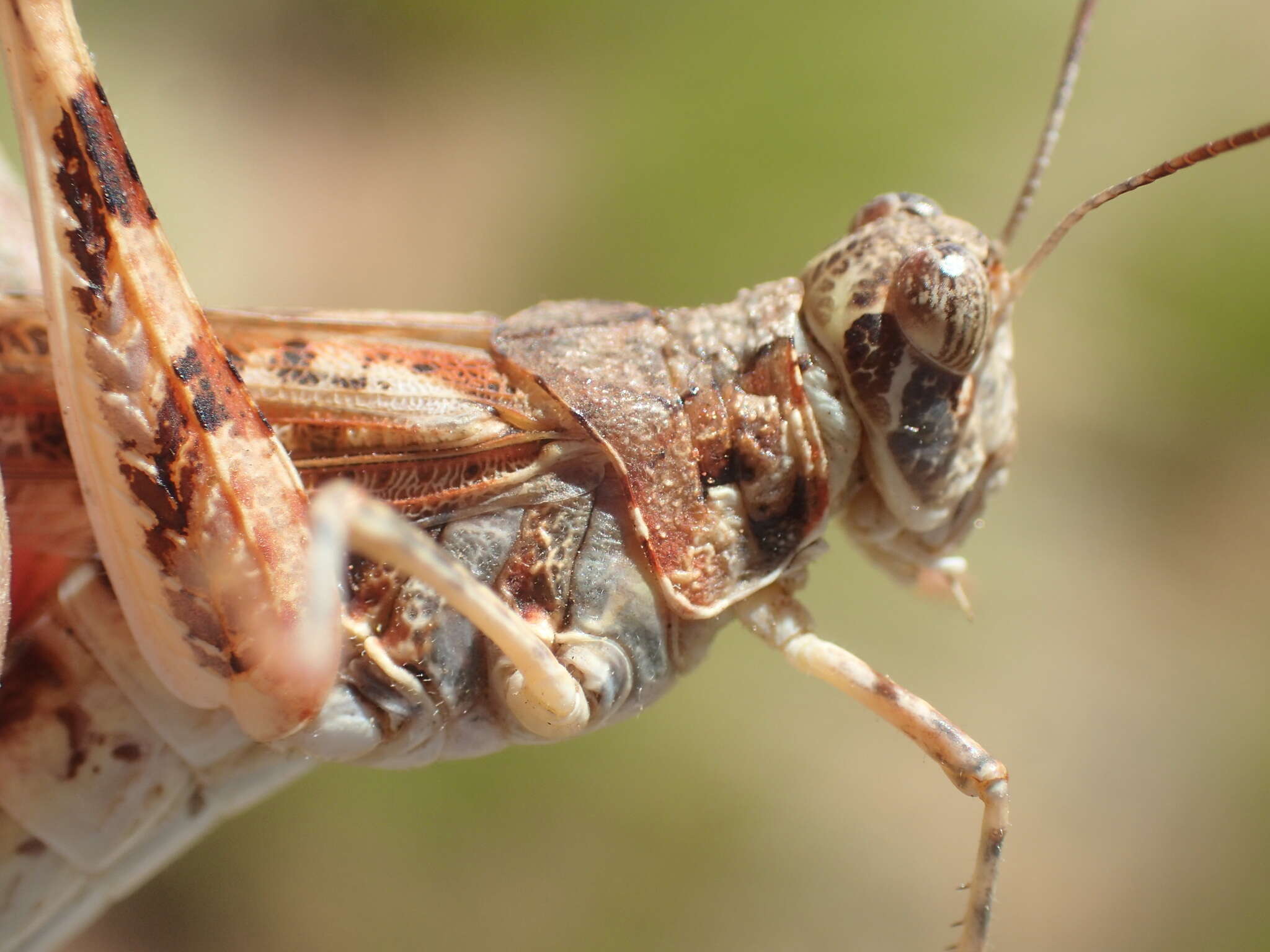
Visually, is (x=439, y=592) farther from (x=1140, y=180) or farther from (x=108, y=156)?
(x=1140, y=180)

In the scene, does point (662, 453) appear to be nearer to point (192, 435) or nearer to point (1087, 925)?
point (192, 435)

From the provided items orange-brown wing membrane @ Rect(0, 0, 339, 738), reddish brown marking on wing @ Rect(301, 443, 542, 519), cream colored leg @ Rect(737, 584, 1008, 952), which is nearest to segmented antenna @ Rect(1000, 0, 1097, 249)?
cream colored leg @ Rect(737, 584, 1008, 952)

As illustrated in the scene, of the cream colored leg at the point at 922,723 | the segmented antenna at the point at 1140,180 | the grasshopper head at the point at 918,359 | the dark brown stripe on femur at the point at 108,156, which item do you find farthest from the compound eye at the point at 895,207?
the dark brown stripe on femur at the point at 108,156

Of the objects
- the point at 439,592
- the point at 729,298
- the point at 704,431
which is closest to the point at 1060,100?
the point at 704,431

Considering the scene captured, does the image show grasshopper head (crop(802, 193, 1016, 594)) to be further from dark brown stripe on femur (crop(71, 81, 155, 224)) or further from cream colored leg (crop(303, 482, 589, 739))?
dark brown stripe on femur (crop(71, 81, 155, 224))

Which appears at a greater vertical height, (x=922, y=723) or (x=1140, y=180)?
(x=1140, y=180)

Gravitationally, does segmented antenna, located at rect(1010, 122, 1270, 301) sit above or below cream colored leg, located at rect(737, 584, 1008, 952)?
above

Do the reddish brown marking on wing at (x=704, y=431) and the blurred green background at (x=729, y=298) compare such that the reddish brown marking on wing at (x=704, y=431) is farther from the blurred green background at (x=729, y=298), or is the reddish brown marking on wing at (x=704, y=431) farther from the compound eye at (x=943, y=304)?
the blurred green background at (x=729, y=298)
